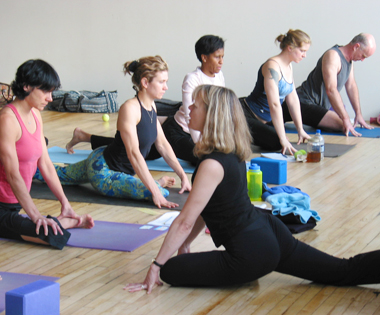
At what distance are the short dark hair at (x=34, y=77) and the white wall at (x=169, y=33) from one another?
14.8ft

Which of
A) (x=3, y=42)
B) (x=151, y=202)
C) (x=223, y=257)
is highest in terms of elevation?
(x=3, y=42)

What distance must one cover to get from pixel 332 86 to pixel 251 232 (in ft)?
11.5

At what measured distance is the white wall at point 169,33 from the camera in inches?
236

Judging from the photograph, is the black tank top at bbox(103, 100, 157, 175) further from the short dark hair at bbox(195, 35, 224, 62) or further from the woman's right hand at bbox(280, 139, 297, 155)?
the woman's right hand at bbox(280, 139, 297, 155)

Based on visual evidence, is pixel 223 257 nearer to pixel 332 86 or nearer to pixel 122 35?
pixel 332 86

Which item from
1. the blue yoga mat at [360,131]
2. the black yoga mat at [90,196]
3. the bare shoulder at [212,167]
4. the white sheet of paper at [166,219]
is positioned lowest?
the blue yoga mat at [360,131]

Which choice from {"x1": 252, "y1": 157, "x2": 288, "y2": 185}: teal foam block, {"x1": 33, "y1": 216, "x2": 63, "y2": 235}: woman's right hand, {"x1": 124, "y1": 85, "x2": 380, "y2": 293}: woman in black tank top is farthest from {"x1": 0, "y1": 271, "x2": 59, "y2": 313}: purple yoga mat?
{"x1": 252, "y1": 157, "x2": 288, "y2": 185}: teal foam block

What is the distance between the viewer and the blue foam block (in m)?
1.51

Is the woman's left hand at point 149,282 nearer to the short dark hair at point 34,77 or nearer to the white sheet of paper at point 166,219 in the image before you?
the white sheet of paper at point 166,219

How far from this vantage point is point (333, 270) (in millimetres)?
1838

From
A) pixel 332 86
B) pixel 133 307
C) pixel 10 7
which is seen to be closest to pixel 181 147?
pixel 332 86

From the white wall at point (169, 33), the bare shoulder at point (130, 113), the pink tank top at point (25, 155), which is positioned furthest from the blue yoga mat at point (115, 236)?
the white wall at point (169, 33)

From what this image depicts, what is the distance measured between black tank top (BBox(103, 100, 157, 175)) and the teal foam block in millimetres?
794

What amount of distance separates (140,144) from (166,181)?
17.4 inches
